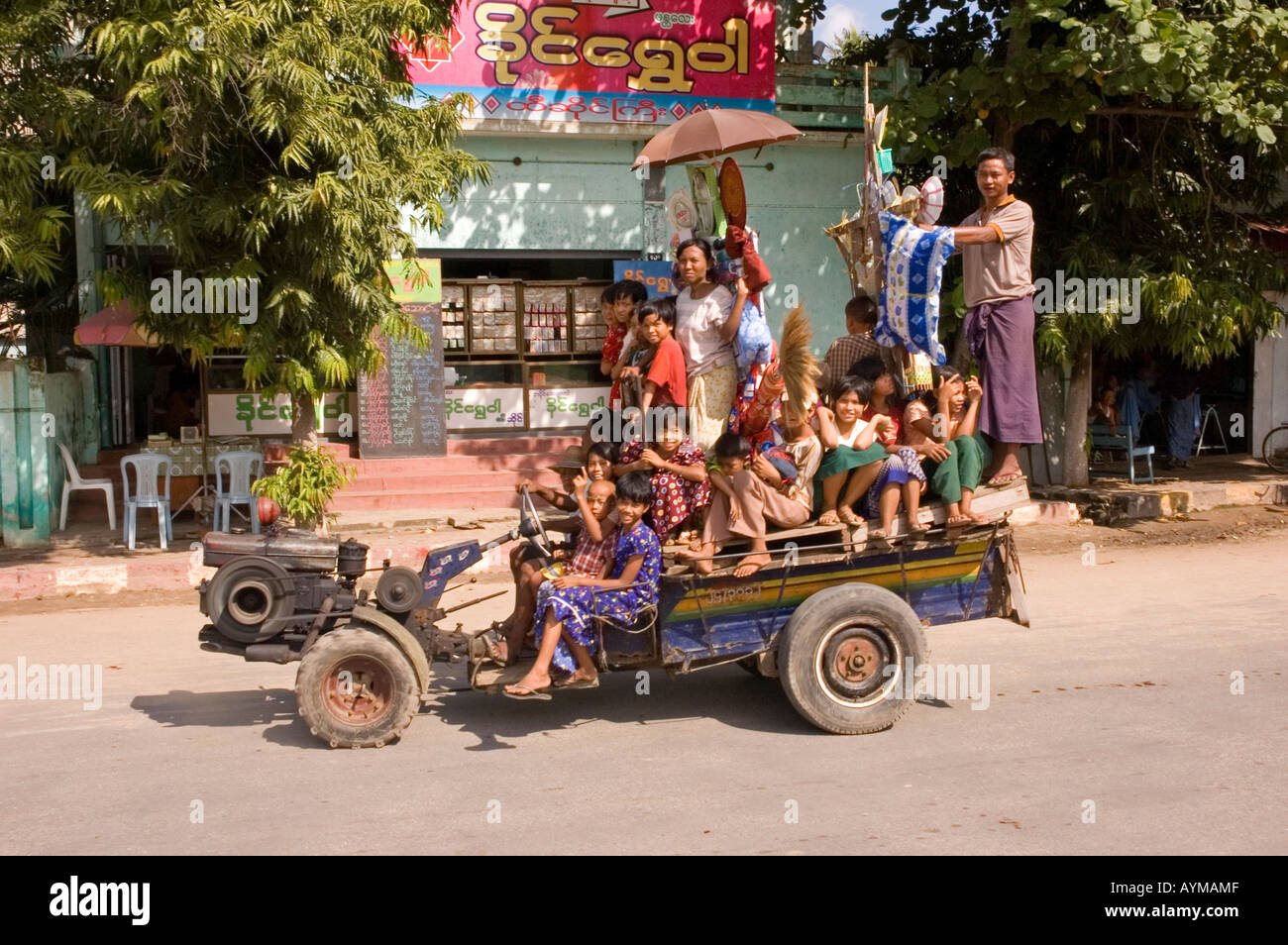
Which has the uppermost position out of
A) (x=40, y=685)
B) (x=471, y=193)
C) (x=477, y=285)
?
(x=471, y=193)

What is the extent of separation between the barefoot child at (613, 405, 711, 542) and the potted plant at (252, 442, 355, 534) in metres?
5.00

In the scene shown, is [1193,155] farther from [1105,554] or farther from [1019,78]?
[1105,554]

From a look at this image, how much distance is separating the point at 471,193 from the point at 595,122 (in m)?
1.60

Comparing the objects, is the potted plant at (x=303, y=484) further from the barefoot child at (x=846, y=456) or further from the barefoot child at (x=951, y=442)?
the barefoot child at (x=951, y=442)

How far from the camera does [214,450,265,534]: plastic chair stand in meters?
11.3

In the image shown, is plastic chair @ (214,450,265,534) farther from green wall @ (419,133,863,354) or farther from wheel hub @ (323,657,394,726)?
wheel hub @ (323,657,394,726)

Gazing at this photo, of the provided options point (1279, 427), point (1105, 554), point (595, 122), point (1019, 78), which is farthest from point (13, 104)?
point (1279, 427)

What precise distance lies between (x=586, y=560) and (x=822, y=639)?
3.93ft

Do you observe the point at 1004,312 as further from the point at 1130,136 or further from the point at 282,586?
the point at 1130,136

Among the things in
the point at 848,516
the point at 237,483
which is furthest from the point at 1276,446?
the point at 237,483

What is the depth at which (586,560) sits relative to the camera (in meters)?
5.87

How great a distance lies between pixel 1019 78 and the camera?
11.0m

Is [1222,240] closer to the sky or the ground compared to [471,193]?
closer to the ground

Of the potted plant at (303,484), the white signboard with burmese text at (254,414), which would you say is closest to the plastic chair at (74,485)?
the white signboard with burmese text at (254,414)
